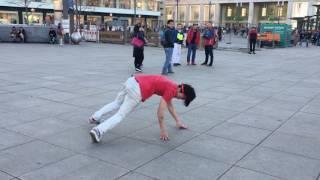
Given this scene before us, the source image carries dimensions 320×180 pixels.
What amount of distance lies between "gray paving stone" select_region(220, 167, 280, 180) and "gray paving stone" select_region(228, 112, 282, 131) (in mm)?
1918

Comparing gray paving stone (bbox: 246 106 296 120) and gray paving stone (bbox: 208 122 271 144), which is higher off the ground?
gray paving stone (bbox: 246 106 296 120)

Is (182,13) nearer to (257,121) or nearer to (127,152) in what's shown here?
(257,121)

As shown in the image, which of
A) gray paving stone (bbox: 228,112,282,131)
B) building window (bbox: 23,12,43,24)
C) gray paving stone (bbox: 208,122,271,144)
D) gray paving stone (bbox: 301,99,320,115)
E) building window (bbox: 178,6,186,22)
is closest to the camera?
gray paving stone (bbox: 208,122,271,144)

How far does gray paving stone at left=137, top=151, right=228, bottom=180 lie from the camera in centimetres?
414

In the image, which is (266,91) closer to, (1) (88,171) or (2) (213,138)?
(2) (213,138)

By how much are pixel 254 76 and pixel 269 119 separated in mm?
5823

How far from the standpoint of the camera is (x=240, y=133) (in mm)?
5766

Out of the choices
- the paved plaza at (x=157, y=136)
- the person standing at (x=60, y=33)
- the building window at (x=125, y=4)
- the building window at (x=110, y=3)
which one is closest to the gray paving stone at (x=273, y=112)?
the paved plaza at (x=157, y=136)

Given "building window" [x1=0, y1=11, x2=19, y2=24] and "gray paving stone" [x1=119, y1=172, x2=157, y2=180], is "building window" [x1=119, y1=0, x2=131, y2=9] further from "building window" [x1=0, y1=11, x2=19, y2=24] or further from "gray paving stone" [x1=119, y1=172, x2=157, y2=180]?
"gray paving stone" [x1=119, y1=172, x2=157, y2=180]

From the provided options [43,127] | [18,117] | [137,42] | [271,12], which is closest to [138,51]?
[137,42]

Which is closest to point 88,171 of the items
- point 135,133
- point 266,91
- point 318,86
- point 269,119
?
point 135,133

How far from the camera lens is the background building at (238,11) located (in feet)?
240

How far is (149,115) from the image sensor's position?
264 inches

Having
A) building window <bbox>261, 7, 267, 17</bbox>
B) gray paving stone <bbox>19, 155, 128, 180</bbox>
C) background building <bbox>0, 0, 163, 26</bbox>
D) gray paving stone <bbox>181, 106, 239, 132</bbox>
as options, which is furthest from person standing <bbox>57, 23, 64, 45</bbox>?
building window <bbox>261, 7, 267, 17</bbox>
